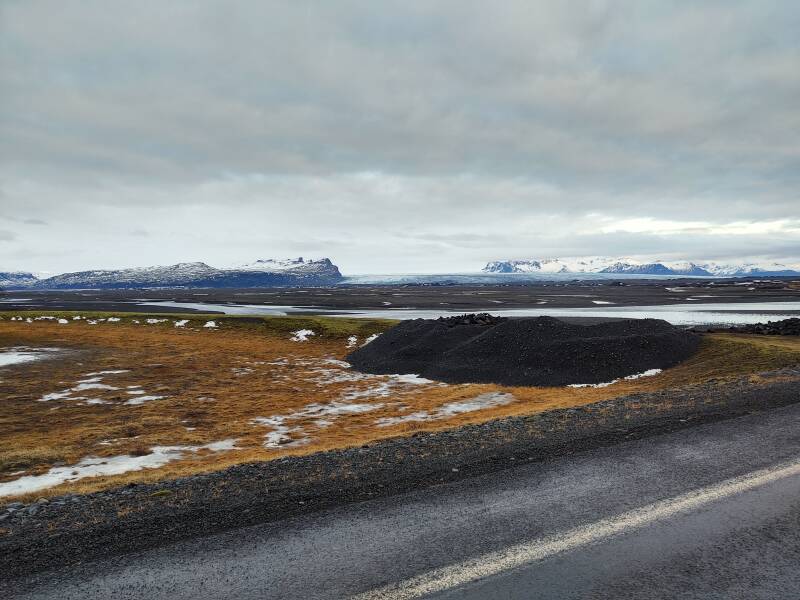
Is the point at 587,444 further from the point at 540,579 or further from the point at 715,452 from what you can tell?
the point at 540,579

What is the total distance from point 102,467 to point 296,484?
Answer: 25.7 ft

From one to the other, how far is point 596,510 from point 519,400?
1363cm

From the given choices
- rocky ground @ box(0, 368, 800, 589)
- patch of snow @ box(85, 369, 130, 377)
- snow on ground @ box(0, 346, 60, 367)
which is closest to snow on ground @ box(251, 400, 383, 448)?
rocky ground @ box(0, 368, 800, 589)

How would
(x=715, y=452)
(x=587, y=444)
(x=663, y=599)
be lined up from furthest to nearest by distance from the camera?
1. (x=587, y=444)
2. (x=715, y=452)
3. (x=663, y=599)

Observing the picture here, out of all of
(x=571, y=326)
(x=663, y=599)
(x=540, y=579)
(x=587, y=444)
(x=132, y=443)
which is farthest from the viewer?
(x=571, y=326)

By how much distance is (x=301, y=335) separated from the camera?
42.7 metres

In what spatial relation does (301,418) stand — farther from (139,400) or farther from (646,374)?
(646,374)

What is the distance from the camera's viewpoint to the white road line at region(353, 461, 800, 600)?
468cm

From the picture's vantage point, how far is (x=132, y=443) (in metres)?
14.5

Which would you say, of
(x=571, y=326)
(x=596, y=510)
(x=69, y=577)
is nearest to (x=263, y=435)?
(x=69, y=577)

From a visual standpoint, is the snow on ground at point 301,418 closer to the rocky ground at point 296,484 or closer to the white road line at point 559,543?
the rocky ground at point 296,484

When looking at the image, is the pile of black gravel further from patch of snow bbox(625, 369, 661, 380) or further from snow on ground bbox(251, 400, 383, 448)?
snow on ground bbox(251, 400, 383, 448)

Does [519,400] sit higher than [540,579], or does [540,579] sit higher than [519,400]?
[540,579]

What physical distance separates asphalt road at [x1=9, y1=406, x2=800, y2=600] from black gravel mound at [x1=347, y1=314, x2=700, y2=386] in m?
16.3
